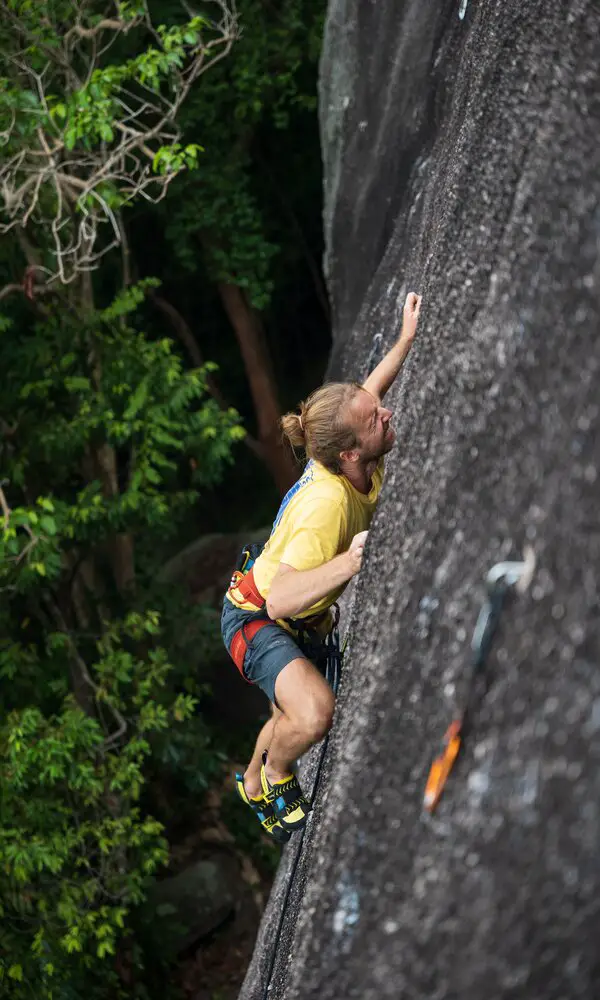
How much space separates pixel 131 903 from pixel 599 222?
25.8 ft

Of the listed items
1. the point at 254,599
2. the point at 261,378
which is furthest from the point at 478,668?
the point at 261,378

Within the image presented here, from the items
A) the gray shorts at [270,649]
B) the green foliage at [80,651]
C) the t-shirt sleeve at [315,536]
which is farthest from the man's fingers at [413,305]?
the green foliage at [80,651]

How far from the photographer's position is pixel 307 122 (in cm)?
1143

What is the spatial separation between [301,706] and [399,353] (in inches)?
Answer: 48.4

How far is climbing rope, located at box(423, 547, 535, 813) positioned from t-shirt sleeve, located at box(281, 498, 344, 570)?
3.78ft

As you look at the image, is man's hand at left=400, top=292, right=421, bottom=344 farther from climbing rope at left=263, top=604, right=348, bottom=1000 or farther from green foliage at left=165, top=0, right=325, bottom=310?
green foliage at left=165, top=0, right=325, bottom=310

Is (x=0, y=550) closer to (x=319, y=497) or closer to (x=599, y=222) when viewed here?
(x=319, y=497)

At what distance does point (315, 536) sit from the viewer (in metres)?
3.07

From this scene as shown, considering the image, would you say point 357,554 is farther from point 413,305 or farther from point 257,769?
point 257,769

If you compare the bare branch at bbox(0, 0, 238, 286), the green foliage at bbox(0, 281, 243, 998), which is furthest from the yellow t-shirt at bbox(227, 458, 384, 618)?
the bare branch at bbox(0, 0, 238, 286)

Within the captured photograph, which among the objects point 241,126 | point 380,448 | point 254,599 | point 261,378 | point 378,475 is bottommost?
point 261,378

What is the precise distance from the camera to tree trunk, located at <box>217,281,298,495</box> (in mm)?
11328

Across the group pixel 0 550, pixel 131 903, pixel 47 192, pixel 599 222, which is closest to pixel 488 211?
pixel 599 222

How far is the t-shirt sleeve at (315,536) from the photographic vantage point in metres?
3.05
